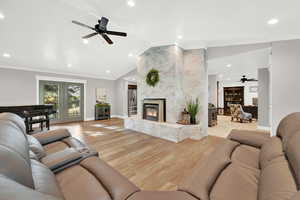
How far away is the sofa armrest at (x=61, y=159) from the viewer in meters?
1.22

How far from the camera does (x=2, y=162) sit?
55cm

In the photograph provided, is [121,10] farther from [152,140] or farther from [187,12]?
[152,140]

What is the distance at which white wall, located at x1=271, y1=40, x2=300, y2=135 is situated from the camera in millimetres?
3299

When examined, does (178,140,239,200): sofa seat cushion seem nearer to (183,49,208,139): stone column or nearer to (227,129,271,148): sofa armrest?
(227,129,271,148): sofa armrest

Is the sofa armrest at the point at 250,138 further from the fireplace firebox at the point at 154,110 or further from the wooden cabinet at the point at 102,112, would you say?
the wooden cabinet at the point at 102,112

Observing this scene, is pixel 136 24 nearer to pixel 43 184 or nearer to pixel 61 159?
pixel 61 159

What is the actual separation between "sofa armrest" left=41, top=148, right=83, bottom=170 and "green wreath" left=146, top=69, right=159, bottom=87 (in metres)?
3.62

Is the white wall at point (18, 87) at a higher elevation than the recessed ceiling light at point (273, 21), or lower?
lower

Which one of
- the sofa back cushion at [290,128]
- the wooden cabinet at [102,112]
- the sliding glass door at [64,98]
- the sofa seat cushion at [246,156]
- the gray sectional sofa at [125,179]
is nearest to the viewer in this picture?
the gray sectional sofa at [125,179]

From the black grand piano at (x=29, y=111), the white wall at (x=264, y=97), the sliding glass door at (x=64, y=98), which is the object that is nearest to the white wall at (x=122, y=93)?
the sliding glass door at (x=64, y=98)

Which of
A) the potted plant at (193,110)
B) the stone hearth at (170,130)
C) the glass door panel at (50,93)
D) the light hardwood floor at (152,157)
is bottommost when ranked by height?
the light hardwood floor at (152,157)

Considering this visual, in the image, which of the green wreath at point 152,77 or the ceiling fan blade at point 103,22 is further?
the green wreath at point 152,77

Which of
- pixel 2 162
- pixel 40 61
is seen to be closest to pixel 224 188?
pixel 2 162

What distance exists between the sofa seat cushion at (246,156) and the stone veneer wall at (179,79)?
7.73 ft
